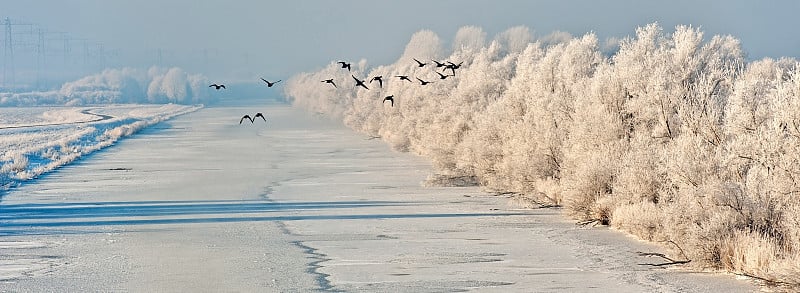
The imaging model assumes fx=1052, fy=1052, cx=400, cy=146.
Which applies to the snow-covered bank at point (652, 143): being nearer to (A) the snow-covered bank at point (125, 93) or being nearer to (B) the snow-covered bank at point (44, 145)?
(B) the snow-covered bank at point (44, 145)

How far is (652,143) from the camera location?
2227 cm

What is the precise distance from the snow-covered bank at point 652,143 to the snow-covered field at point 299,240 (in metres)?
0.68

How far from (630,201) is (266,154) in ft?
92.5

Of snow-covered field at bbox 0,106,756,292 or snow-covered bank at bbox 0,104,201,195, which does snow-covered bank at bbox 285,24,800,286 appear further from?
snow-covered bank at bbox 0,104,201,195

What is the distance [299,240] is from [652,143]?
7.83 metres

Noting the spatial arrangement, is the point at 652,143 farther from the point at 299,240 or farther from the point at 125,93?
the point at 125,93

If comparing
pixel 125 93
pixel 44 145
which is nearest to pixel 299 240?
pixel 44 145

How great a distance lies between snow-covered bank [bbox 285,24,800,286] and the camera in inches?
608

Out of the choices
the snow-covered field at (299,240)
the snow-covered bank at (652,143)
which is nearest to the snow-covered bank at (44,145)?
the snow-covered field at (299,240)

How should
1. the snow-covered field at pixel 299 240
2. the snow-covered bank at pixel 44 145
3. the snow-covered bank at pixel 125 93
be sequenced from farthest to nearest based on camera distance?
the snow-covered bank at pixel 125 93, the snow-covered bank at pixel 44 145, the snow-covered field at pixel 299 240

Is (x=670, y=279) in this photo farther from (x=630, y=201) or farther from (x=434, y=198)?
(x=434, y=198)

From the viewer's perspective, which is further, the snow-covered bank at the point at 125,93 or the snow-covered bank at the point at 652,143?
the snow-covered bank at the point at 125,93

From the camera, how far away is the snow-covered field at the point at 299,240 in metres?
15.4

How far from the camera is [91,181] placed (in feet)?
111
